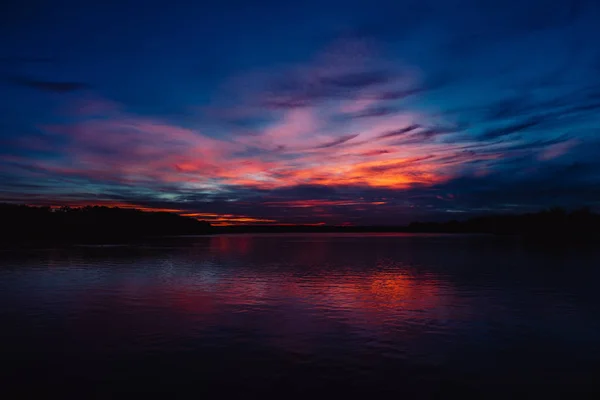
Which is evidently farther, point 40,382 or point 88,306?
point 88,306

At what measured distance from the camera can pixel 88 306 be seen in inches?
1129

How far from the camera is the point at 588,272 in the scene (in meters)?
50.8

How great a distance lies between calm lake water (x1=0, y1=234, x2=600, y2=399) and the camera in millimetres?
15062

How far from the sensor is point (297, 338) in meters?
20.9

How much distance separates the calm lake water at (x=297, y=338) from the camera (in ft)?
49.4

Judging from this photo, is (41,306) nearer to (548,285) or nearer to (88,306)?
(88,306)

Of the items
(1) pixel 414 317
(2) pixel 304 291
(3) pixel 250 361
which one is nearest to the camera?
(3) pixel 250 361

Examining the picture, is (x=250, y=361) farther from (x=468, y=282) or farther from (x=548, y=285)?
(x=548, y=285)

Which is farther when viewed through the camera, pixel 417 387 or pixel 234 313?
pixel 234 313

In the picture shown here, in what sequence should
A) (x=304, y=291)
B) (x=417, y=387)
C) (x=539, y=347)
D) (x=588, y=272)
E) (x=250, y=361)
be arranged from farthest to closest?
(x=588, y=272) → (x=304, y=291) → (x=539, y=347) → (x=250, y=361) → (x=417, y=387)

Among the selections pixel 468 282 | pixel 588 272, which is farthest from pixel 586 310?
pixel 588 272

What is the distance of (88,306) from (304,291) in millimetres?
15049

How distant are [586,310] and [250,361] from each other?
869 inches

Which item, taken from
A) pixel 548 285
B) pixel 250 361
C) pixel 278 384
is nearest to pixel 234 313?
pixel 250 361
